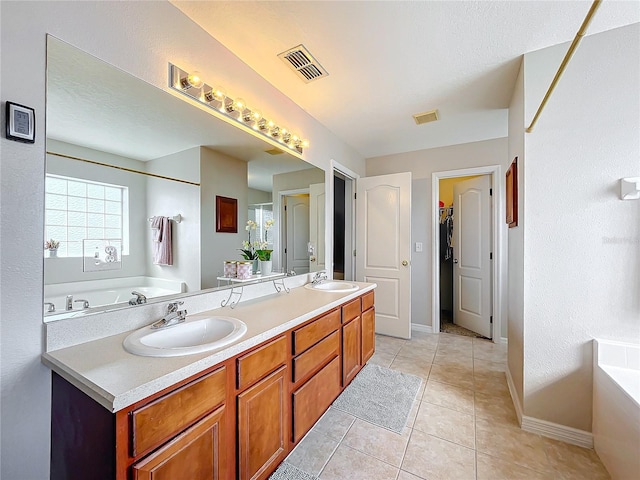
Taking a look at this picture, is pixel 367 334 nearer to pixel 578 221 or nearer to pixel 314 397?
pixel 314 397

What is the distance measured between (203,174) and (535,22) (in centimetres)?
210

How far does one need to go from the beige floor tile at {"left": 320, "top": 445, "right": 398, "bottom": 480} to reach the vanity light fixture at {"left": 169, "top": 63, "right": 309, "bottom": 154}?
214cm

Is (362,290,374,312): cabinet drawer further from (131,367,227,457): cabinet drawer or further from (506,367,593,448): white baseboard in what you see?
(131,367,227,457): cabinet drawer

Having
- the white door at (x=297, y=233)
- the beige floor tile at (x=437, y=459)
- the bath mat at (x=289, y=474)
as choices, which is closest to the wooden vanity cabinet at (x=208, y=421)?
the bath mat at (x=289, y=474)

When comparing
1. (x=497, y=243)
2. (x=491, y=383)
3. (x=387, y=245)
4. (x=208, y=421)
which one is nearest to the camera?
(x=208, y=421)

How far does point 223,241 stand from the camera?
1754 millimetres

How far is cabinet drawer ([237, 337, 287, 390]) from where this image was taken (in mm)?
1121

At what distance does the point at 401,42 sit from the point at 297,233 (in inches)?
62.9

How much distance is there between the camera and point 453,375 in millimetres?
2432

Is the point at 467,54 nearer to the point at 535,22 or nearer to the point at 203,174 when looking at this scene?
the point at 535,22

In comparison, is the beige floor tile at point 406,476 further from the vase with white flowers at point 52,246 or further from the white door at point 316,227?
the vase with white flowers at point 52,246

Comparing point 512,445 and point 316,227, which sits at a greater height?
point 316,227

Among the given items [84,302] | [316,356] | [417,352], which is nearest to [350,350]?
[316,356]

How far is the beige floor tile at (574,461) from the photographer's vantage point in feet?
4.61
